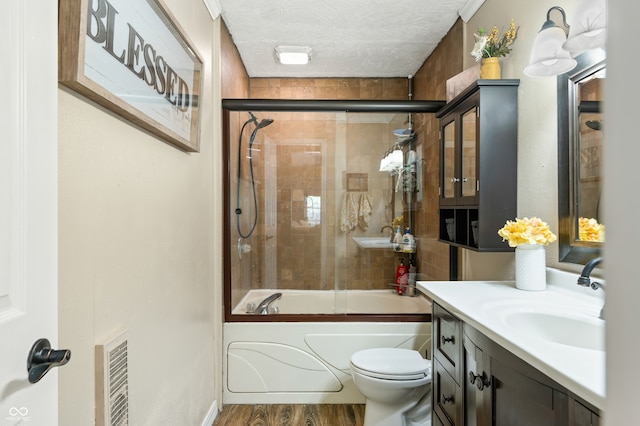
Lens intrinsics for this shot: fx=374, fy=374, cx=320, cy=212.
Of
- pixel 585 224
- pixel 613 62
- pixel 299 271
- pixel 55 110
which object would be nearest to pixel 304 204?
pixel 299 271

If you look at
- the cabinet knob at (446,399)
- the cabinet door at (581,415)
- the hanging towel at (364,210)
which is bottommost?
the cabinet knob at (446,399)

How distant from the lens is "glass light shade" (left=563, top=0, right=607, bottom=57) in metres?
1.17

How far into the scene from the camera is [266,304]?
278 cm

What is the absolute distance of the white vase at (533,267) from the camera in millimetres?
1563

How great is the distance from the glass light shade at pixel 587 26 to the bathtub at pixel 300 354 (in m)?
1.84

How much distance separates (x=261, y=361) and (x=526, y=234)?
179 cm

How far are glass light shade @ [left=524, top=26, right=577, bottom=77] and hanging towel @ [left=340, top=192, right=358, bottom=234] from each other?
1.65m

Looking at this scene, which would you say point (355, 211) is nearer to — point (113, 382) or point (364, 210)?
point (364, 210)

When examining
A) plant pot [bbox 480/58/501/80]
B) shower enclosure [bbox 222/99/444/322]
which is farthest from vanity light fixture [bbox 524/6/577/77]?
shower enclosure [bbox 222/99/444/322]

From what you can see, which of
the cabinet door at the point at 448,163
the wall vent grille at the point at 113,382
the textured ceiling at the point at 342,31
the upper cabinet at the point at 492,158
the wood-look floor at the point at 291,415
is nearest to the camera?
the wall vent grille at the point at 113,382

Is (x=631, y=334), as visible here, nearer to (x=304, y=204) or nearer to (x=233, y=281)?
(x=233, y=281)

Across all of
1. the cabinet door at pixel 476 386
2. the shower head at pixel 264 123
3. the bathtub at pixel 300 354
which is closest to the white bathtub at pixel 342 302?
the bathtub at pixel 300 354

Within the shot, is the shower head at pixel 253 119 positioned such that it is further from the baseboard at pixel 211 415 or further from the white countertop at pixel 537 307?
the baseboard at pixel 211 415

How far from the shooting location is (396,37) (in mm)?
2777
